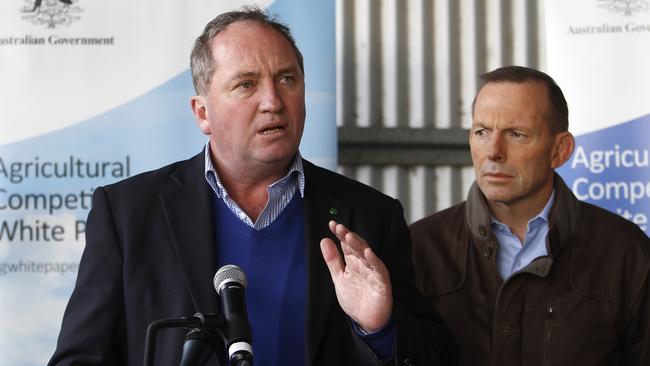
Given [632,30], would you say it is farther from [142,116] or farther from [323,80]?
[142,116]

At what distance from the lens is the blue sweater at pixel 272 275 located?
2.82m

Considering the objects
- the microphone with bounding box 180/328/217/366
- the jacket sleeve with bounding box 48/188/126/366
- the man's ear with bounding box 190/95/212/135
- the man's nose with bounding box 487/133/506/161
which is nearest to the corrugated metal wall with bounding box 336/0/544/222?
the man's nose with bounding box 487/133/506/161

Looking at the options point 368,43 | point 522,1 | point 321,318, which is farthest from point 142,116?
point 522,1


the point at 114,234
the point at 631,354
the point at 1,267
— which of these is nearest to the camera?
the point at 114,234

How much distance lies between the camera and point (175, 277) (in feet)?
9.30

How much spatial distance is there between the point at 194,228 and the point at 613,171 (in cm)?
283

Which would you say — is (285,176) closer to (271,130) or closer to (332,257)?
(271,130)

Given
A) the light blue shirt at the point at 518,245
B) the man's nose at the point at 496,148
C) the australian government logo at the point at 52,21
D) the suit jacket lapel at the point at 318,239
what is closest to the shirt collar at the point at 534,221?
the light blue shirt at the point at 518,245

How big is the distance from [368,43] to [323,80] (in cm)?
128

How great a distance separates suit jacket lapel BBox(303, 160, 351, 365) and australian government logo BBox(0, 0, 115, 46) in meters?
2.03

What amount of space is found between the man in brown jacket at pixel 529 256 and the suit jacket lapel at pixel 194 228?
1038 millimetres

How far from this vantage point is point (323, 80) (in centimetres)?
477

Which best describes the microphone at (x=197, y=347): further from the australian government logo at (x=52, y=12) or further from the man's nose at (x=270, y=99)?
the australian government logo at (x=52, y=12)

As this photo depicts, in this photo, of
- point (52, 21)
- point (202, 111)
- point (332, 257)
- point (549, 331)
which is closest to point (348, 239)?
point (332, 257)
